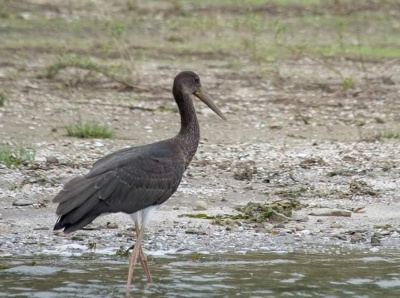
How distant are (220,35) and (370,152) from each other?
24.9 ft

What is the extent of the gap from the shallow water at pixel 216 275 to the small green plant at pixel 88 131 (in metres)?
3.51

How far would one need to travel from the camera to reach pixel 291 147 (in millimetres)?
11859

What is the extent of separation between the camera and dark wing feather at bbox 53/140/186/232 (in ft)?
24.2

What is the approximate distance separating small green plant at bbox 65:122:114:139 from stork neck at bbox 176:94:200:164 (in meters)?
3.30

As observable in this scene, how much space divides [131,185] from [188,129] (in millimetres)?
868

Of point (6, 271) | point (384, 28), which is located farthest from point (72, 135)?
point (384, 28)

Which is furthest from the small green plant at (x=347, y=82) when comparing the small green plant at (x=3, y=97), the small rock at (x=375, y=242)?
the small rock at (x=375, y=242)

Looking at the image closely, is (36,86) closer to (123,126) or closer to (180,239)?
(123,126)

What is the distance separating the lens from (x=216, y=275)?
798cm

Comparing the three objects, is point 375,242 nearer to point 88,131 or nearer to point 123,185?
point 123,185

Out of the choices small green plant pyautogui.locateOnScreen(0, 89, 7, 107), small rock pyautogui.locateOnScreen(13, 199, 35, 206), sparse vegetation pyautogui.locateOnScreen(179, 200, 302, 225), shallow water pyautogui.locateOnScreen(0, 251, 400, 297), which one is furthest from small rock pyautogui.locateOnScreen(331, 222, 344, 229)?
small green plant pyautogui.locateOnScreen(0, 89, 7, 107)

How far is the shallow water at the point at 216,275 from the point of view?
7629 mm

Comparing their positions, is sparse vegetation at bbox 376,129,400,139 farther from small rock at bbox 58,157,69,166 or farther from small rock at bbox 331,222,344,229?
small rock at bbox 58,157,69,166

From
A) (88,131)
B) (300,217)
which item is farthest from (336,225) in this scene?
(88,131)
